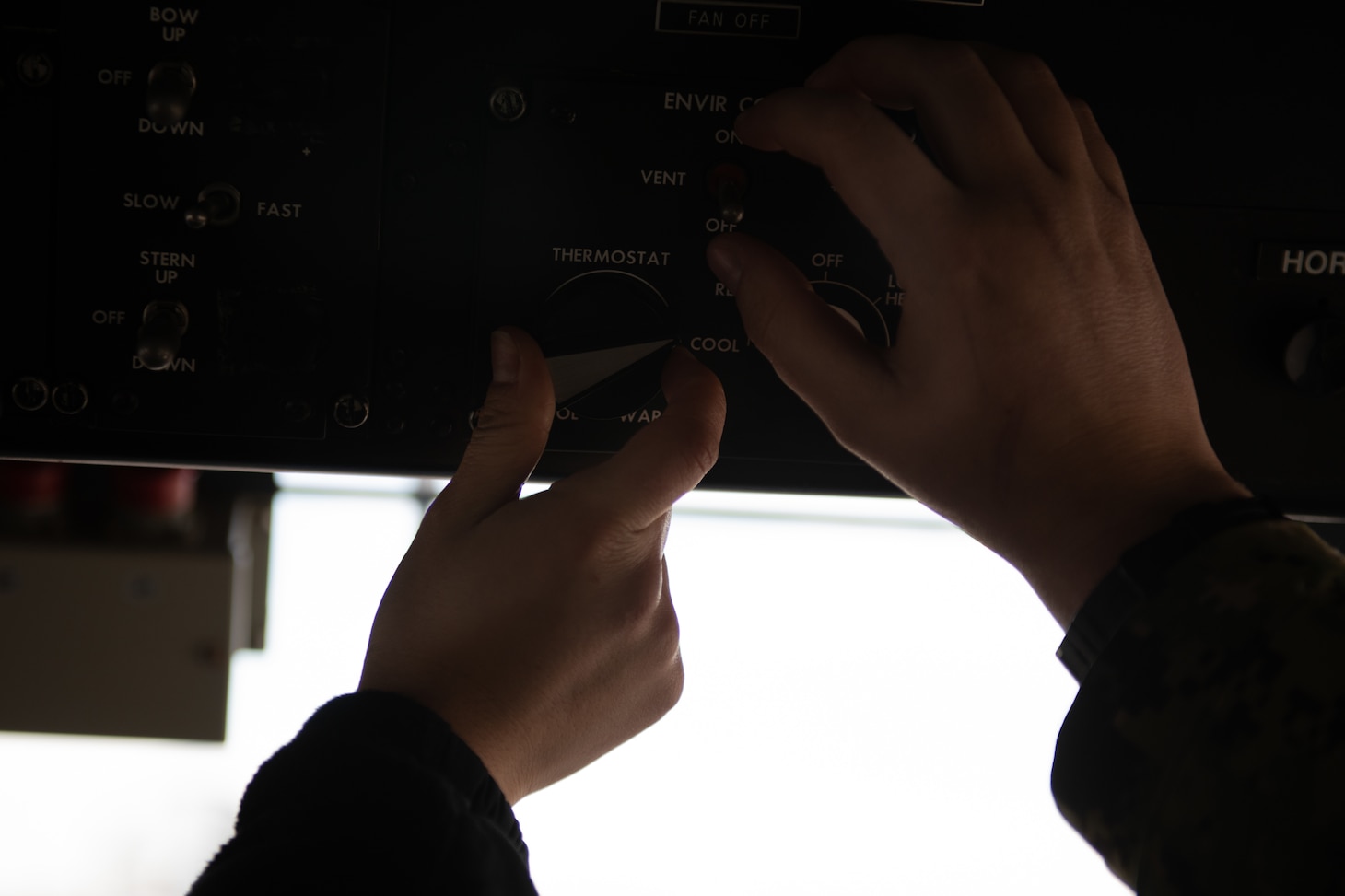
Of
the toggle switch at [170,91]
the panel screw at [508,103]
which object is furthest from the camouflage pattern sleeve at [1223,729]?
the toggle switch at [170,91]

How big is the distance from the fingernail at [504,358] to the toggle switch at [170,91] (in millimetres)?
197

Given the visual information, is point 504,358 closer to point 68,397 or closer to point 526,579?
point 526,579

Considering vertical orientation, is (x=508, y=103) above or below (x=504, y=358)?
above

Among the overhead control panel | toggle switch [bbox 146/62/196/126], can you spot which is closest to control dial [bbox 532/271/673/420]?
the overhead control panel

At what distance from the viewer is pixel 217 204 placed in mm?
521

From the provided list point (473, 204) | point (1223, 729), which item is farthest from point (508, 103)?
point (1223, 729)

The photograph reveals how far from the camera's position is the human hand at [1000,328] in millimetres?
459

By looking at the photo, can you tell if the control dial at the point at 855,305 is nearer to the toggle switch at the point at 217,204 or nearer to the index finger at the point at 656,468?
the index finger at the point at 656,468

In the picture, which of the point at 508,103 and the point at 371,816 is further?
the point at 508,103

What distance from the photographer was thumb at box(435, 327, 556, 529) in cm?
50

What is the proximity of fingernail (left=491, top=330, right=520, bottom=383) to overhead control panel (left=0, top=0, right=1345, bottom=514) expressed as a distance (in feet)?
0.09

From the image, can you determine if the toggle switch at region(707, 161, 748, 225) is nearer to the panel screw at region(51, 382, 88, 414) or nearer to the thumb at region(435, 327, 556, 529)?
the thumb at region(435, 327, 556, 529)

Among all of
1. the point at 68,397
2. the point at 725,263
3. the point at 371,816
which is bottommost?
the point at 371,816

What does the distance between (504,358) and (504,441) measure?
0.05 m
